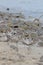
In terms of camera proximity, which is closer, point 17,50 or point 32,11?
point 17,50

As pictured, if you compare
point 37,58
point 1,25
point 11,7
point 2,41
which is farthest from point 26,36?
point 11,7

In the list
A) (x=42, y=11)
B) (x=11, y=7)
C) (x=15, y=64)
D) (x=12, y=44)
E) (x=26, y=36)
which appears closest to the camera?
(x=15, y=64)

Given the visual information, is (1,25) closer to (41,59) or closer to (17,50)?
(17,50)

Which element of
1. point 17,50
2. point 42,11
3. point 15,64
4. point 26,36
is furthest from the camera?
point 42,11

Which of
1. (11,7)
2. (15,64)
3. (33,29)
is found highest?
(15,64)

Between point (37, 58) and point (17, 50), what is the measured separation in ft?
1.75

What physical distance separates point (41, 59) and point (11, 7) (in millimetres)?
7965

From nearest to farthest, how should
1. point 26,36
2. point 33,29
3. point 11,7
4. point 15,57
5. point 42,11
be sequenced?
1. point 15,57
2. point 26,36
3. point 33,29
4. point 42,11
5. point 11,7

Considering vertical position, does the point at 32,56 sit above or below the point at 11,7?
above

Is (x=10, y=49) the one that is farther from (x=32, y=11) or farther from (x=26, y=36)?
(x=32, y=11)

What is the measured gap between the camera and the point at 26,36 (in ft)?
20.9

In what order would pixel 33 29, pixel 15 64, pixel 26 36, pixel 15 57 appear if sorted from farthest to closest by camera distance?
pixel 33 29 → pixel 26 36 → pixel 15 57 → pixel 15 64

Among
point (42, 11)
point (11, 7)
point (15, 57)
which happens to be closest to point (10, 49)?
point (15, 57)

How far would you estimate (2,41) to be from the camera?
5852 mm
